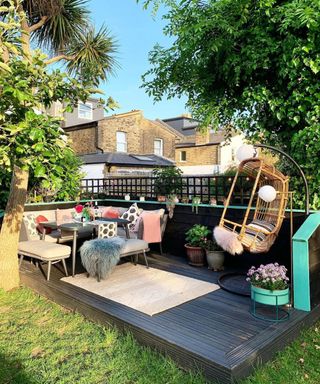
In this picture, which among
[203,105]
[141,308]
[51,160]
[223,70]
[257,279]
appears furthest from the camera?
[203,105]

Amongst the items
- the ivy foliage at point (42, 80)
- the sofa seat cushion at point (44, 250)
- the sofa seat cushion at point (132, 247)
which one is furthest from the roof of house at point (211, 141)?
the sofa seat cushion at point (44, 250)

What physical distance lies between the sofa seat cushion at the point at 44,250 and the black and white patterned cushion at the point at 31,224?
89cm

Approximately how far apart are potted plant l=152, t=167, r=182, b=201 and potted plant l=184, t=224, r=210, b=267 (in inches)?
54.0

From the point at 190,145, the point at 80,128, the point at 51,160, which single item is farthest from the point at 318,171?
the point at 190,145

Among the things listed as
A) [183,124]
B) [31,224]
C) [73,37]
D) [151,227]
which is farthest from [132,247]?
[183,124]

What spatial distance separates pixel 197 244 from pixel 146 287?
1398 mm

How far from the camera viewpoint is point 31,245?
4.57m

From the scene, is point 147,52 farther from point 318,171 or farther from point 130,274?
point 130,274

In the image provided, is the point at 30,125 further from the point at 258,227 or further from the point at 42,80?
the point at 258,227

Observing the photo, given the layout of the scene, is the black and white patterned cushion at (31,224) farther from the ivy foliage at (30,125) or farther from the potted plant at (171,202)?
the ivy foliage at (30,125)

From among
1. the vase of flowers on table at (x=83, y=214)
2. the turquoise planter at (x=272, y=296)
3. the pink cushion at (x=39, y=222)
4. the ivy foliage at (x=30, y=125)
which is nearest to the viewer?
the ivy foliage at (x=30, y=125)

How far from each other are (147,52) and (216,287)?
13.8ft

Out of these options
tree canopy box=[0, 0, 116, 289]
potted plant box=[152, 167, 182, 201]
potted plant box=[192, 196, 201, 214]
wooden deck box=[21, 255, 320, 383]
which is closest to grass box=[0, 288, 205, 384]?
wooden deck box=[21, 255, 320, 383]

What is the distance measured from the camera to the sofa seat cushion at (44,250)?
4195mm
